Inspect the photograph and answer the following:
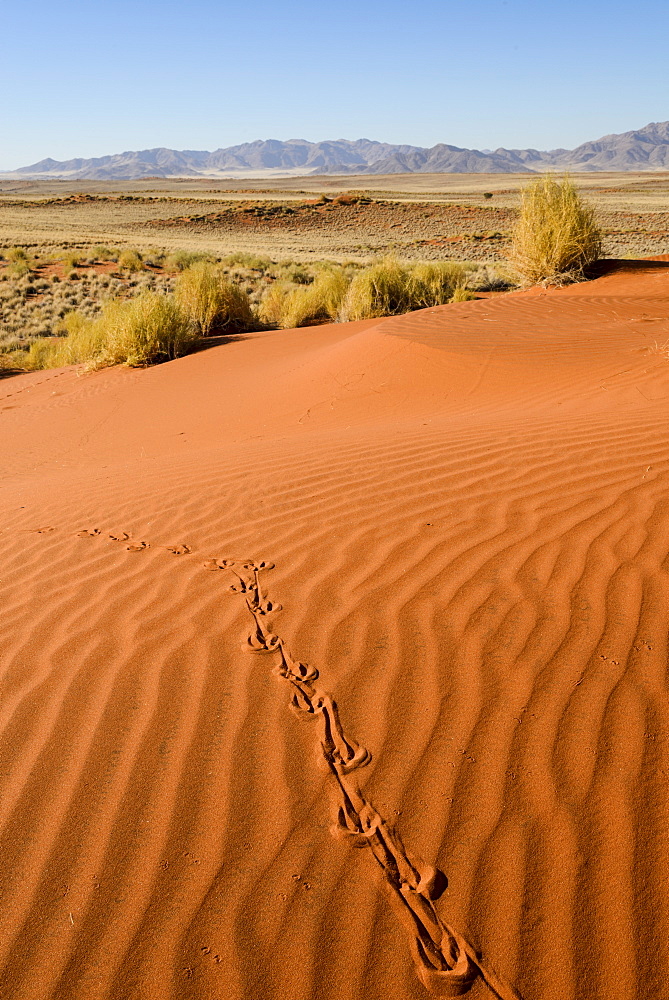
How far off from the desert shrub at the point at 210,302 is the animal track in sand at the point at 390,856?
13.1 m

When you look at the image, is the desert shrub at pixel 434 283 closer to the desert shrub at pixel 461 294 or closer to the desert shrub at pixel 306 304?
the desert shrub at pixel 461 294

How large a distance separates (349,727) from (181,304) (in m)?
14.0

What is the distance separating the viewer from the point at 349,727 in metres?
2.58

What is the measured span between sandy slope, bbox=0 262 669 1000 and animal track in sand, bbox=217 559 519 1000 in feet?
0.08

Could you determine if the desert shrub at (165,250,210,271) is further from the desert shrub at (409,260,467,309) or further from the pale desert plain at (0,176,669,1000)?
the pale desert plain at (0,176,669,1000)

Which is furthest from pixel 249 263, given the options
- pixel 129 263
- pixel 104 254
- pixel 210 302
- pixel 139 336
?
pixel 139 336

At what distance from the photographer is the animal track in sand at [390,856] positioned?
176cm

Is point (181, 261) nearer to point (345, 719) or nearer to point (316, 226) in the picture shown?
point (316, 226)

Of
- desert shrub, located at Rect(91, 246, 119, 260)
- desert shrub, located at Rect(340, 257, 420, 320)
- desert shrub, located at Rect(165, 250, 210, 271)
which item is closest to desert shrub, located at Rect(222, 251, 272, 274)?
desert shrub, located at Rect(165, 250, 210, 271)

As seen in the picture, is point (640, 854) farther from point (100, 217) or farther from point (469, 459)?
point (100, 217)

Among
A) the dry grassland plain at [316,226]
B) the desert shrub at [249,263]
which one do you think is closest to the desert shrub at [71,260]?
the desert shrub at [249,263]

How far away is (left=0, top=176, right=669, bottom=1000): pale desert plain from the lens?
1.85m

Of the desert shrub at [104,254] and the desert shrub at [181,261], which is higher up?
the desert shrub at [104,254]

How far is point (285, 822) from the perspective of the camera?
2207 millimetres
